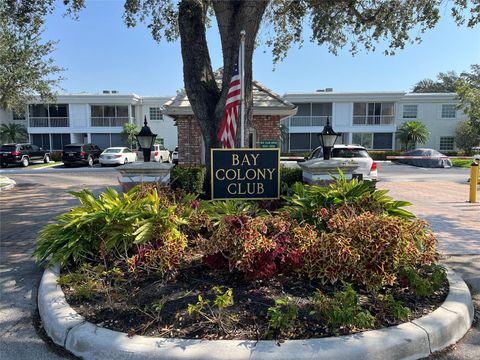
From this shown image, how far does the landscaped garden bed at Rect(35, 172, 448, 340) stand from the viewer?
9.98ft

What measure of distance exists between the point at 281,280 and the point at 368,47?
36.4ft

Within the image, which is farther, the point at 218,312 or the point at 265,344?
the point at 218,312

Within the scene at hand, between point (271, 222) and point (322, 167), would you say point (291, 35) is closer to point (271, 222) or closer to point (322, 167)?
point (322, 167)

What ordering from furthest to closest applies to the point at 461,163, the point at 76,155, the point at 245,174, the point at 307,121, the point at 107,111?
1. the point at 107,111
2. the point at 307,121
3. the point at 461,163
4. the point at 76,155
5. the point at 245,174

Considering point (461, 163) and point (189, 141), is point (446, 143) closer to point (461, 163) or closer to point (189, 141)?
point (461, 163)

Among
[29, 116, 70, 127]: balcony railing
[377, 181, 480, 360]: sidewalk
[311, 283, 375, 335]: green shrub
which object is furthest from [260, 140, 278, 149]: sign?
[29, 116, 70, 127]: balcony railing

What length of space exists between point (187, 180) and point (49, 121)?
31.6m

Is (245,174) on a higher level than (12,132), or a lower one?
lower

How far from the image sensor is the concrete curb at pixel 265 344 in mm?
2645

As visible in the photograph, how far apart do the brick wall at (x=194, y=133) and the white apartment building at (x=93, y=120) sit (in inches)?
826

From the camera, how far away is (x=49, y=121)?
113ft

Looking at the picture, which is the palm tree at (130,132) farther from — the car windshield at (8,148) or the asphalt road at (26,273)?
the asphalt road at (26,273)

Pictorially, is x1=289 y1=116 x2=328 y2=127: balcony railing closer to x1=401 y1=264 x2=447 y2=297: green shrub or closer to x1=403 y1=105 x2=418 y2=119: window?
x1=403 y1=105 x2=418 y2=119: window

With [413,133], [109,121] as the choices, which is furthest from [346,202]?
[109,121]
